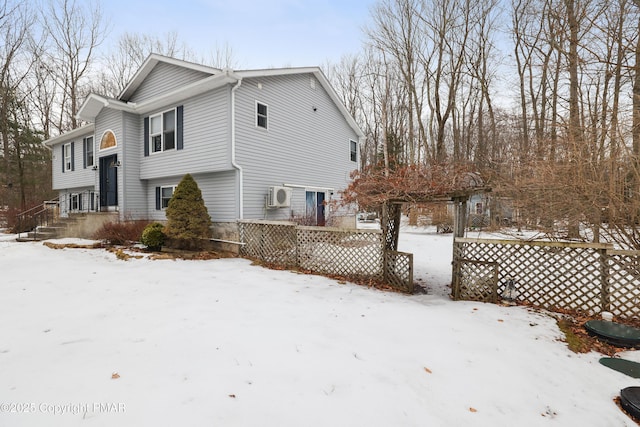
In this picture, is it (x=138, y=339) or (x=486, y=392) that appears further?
(x=138, y=339)

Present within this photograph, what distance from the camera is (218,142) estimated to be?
31.0ft

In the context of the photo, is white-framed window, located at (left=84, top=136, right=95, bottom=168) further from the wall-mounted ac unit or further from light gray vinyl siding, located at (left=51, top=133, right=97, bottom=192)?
the wall-mounted ac unit

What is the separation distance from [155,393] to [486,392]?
2.74 m

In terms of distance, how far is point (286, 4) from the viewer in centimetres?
1291

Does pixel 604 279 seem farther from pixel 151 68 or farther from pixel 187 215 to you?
pixel 151 68

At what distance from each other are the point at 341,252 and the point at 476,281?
2.81 meters

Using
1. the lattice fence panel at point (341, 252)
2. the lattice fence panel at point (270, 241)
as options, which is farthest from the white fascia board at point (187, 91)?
the lattice fence panel at point (341, 252)

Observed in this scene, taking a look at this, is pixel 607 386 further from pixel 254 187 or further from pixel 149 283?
pixel 254 187

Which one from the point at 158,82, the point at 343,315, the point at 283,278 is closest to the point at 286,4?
the point at 158,82

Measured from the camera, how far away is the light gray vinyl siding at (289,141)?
9.82 metres

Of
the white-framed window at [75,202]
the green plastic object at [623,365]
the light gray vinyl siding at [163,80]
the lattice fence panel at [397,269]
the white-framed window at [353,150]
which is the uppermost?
the light gray vinyl siding at [163,80]

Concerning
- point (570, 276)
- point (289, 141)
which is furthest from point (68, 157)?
point (570, 276)

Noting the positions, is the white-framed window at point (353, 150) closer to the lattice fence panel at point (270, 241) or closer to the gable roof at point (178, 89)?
the gable roof at point (178, 89)

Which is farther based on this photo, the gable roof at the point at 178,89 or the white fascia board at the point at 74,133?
the white fascia board at the point at 74,133
